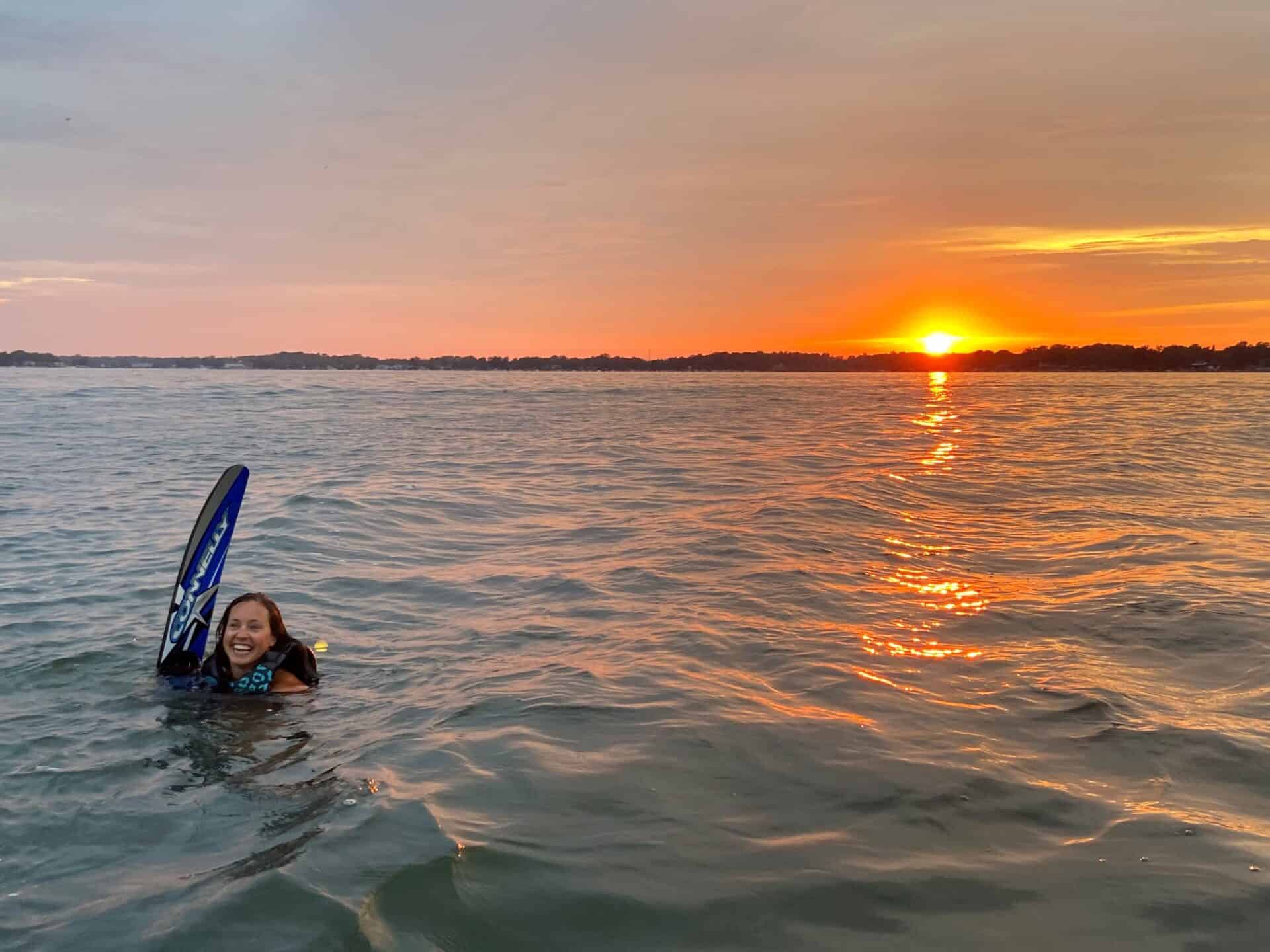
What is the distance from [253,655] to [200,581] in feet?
4.99

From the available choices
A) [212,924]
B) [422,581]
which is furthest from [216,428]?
[212,924]

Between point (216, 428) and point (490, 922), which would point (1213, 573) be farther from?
point (216, 428)

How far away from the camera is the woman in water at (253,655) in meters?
7.14

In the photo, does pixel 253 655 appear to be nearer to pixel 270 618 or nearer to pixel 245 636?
pixel 245 636

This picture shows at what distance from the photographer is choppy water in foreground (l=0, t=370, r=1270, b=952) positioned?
404 cm

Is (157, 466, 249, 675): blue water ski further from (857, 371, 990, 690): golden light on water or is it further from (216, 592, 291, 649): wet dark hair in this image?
Answer: (857, 371, 990, 690): golden light on water

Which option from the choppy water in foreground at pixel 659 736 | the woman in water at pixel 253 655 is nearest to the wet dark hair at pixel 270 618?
the woman in water at pixel 253 655


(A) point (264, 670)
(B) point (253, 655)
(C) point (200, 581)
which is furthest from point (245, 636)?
(C) point (200, 581)

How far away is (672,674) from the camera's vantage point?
24.6 ft

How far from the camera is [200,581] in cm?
832

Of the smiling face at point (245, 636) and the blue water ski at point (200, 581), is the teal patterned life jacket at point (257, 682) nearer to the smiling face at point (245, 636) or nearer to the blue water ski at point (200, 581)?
the smiling face at point (245, 636)

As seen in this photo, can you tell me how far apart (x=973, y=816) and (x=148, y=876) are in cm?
415

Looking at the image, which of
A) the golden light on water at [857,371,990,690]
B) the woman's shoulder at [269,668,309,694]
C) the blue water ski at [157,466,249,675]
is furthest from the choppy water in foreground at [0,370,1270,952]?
the blue water ski at [157,466,249,675]

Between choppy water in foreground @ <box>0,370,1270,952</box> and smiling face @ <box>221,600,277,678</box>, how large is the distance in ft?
1.15
